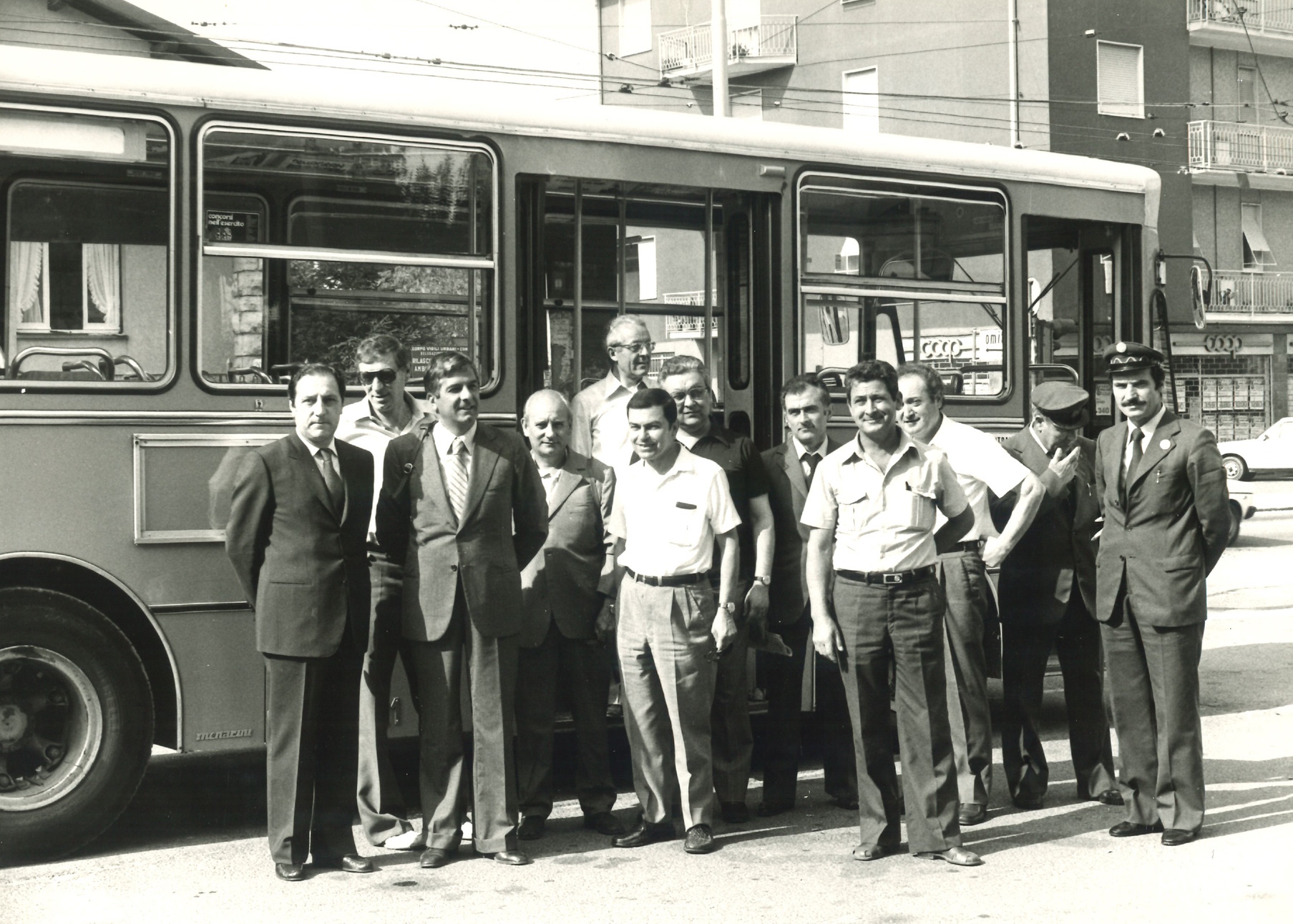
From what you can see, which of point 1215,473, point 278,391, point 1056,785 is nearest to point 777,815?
point 1056,785

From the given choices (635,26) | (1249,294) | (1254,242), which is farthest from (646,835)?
(1254,242)

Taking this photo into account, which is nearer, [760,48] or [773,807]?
[773,807]

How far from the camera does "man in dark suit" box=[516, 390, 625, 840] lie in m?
6.63

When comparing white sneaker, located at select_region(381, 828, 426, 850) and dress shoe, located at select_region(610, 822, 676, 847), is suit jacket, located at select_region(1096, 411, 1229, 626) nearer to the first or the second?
dress shoe, located at select_region(610, 822, 676, 847)

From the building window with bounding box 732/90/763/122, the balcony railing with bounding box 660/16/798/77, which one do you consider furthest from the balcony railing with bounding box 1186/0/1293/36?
the building window with bounding box 732/90/763/122

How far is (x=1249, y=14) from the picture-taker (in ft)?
127

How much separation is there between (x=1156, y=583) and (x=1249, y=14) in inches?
1422

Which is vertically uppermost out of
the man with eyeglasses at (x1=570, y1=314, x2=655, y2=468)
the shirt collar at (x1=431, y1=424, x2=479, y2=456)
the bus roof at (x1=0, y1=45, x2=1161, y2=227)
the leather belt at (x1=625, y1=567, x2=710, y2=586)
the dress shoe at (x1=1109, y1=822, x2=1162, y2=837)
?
the bus roof at (x1=0, y1=45, x2=1161, y2=227)

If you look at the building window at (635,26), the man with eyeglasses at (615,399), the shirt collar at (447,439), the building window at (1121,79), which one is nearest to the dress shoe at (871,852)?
the man with eyeglasses at (615,399)

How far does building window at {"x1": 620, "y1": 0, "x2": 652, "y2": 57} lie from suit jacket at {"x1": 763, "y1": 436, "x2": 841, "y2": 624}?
3492cm

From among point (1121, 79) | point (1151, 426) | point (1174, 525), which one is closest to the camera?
point (1174, 525)

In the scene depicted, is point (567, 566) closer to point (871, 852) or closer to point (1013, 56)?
point (871, 852)

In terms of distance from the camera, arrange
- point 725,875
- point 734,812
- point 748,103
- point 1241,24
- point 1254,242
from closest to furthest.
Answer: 1. point 725,875
2. point 734,812
3. point 1241,24
4. point 748,103
5. point 1254,242

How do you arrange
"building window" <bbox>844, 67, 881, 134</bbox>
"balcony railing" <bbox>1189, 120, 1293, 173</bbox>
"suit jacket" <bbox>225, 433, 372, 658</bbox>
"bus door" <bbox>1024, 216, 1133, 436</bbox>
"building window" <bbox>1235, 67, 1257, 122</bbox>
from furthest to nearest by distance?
"building window" <bbox>1235, 67, 1257, 122</bbox> → "balcony railing" <bbox>1189, 120, 1293, 173</bbox> → "building window" <bbox>844, 67, 881, 134</bbox> → "bus door" <bbox>1024, 216, 1133, 436</bbox> → "suit jacket" <bbox>225, 433, 372, 658</bbox>
